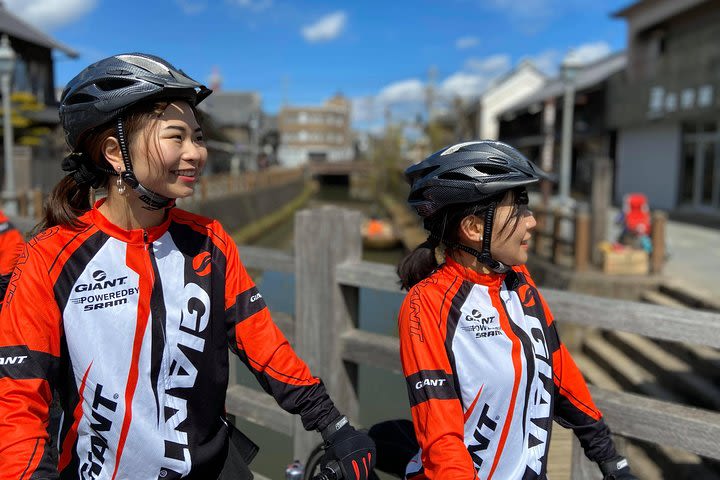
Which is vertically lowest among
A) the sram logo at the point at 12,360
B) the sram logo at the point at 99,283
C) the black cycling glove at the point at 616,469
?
the black cycling glove at the point at 616,469

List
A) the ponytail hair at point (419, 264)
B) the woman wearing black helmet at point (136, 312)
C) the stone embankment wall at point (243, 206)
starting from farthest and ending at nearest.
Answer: the stone embankment wall at point (243, 206)
the ponytail hair at point (419, 264)
the woman wearing black helmet at point (136, 312)

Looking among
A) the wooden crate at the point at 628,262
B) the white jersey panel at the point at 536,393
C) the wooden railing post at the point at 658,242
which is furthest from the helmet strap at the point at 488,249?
the wooden crate at the point at 628,262

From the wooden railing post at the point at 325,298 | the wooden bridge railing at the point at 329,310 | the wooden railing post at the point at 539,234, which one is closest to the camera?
the wooden bridge railing at the point at 329,310

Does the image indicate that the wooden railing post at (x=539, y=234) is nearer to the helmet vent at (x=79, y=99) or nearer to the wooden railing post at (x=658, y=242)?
the wooden railing post at (x=658, y=242)

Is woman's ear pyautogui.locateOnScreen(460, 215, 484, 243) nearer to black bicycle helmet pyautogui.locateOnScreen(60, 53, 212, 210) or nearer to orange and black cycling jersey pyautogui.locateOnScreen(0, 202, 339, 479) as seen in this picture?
orange and black cycling jersey pyautogui.locateOnScreen(0, 202, 339, 479)

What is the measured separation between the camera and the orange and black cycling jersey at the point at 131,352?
1445 mm

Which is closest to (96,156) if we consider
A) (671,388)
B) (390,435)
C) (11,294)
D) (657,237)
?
(11,294)

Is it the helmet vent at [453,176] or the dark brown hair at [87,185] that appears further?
the helmet vent at [453,176]

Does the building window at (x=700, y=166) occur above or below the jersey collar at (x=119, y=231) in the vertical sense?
above

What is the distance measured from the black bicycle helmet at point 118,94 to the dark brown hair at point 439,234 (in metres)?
0.80

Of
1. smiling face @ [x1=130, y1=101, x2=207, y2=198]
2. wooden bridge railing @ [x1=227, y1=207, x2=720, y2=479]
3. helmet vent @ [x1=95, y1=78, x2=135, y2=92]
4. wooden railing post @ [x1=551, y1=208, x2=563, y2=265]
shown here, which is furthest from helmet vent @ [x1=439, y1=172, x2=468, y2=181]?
wooden railing post @ [x1=551, y1=208, x2=563, y2=265]

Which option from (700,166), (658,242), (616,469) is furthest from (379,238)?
(616,469)

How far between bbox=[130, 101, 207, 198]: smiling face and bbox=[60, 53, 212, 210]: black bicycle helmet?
0.08ft

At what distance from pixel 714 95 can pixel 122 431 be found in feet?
66.6
